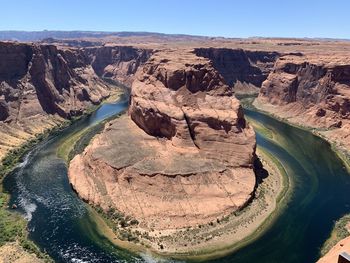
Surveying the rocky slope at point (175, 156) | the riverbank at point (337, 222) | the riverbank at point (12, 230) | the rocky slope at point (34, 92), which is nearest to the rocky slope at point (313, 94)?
the riverbank at point (337, 222)

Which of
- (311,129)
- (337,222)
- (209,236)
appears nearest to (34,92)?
(209,236)

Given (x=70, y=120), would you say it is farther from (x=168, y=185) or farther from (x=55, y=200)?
(x=168, y=185)

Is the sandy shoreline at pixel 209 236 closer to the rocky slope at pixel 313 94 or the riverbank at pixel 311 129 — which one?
the riverbank at pixel 311 129

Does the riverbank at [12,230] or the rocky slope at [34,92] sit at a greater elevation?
the rocky slope at [34,92]

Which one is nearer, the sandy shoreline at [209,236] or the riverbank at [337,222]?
the riverbank at [337,222]

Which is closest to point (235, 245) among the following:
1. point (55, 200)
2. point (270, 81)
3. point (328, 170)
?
point (55, 200)

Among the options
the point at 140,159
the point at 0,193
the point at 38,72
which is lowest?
the point at 0,193

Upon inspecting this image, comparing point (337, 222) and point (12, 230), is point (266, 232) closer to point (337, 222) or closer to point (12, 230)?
point (337, 222)

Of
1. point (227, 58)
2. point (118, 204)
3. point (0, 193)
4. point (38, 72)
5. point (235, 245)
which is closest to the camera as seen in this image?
point (235, 245)
